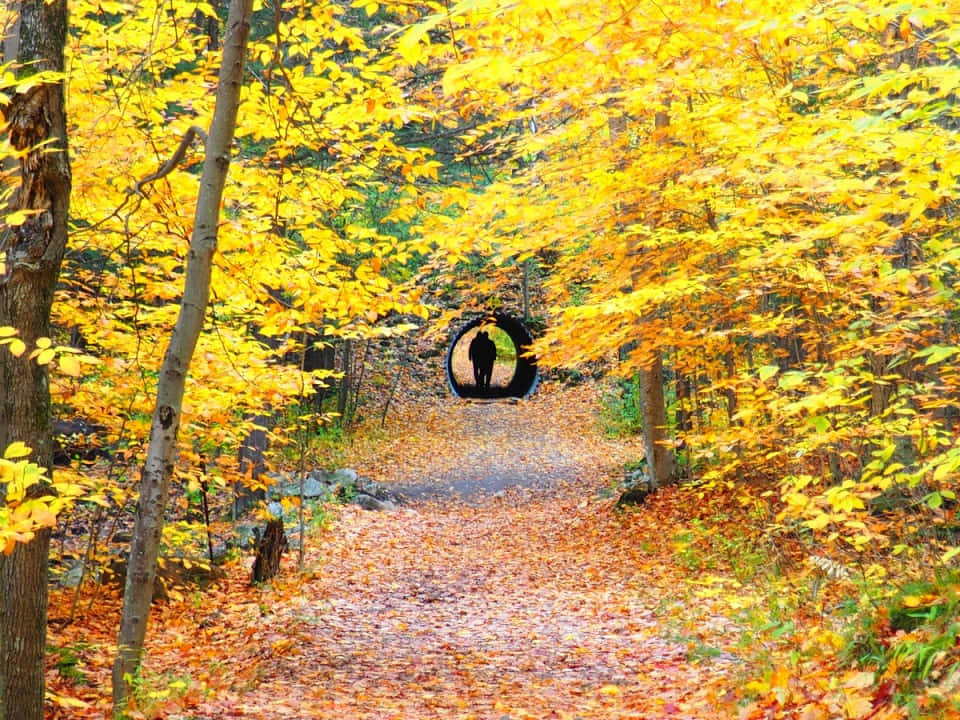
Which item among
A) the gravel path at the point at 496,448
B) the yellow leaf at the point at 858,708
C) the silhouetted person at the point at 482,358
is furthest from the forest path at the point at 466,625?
the silhouetted person at the point at 482,358

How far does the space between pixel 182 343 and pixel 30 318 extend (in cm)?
73

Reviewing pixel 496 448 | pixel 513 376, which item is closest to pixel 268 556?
pixel 496 448

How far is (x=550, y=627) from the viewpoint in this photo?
7746 millimetres

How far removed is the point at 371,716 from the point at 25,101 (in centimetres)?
409

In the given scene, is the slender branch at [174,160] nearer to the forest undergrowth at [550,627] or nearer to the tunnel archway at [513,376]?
the forest undergrowth at [550,627]

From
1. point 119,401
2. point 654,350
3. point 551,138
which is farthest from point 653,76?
point 119,401

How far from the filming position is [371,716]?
5230 mm

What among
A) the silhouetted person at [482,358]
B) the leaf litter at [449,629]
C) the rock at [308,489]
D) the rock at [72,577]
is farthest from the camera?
the silhouetted person at [482,358]

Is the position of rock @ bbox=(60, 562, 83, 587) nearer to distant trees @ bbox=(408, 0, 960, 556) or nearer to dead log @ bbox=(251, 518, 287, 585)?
dead log @ bbox=(251, 518, 287, 585)

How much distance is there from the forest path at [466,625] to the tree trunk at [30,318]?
1.27 m

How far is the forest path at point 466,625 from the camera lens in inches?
216

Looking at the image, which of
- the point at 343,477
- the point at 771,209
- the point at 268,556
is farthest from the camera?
the point at 343,477

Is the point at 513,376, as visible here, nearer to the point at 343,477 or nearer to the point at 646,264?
the point at 343,477

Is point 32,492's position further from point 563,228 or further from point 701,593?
point 563,228
